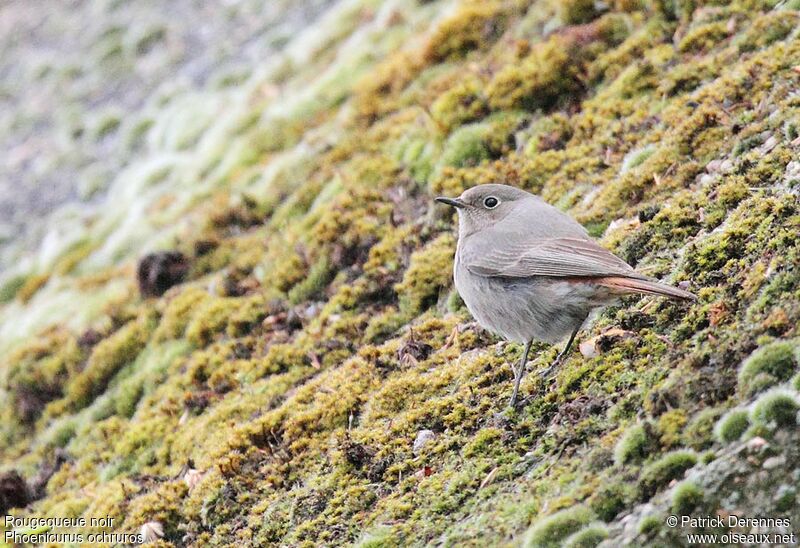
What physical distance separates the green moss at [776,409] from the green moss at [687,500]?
64 cm

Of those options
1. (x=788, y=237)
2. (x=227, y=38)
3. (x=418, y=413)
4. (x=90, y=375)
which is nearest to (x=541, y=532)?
(x=418, y=413)

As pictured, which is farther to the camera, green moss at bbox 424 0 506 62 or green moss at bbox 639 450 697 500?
green moss at bbox 424 0 506 62

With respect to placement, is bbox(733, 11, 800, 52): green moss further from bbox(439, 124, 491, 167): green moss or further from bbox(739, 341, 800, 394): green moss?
bbox(739, 341, 800, 394): green moss

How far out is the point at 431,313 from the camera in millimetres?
9195

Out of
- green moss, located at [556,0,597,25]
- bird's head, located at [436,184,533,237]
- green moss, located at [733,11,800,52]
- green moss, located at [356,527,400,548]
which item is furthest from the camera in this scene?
green moss, located at [556,0,597,25]

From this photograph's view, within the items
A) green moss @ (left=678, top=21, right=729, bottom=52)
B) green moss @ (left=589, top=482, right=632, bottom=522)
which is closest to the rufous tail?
green moss @ (left=589, top=482, right=632, bottom=522)

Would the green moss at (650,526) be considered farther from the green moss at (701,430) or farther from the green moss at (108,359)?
the green moss at (108,359)

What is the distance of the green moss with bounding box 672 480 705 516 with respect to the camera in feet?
17.0

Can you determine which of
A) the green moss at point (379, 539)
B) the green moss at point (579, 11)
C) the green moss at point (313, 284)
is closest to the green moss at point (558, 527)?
the green moss at point (379, 539)

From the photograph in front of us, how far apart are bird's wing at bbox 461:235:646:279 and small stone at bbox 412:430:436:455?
5.16 feet

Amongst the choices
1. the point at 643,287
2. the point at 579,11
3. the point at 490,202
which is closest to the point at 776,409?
the point at 643,287

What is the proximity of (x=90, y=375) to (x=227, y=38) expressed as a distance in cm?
1120

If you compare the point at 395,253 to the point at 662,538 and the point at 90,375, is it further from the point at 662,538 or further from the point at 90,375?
the point at 662,538

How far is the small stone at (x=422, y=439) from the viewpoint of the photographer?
728 cm
